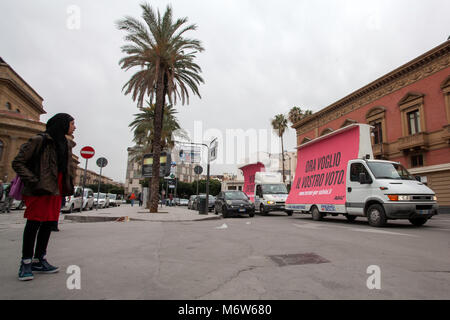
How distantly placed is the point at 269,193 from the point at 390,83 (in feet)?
65.0

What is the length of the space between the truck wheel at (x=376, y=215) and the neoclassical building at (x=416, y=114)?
18358mm

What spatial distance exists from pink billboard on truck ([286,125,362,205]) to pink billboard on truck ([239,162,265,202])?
6678 millimetres

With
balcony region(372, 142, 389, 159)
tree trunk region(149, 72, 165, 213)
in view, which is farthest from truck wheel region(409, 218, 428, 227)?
balcony region(372, 142, 389, 159)

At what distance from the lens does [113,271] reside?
3314 millimetres

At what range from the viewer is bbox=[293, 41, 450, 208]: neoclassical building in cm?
2292

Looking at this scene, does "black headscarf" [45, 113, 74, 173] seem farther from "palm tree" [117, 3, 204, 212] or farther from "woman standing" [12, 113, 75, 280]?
"palm tree" [117, 3, 204, 212]

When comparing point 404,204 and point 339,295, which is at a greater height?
point 404,204

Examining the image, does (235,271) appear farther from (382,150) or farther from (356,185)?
(382,150)

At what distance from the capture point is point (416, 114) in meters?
25.8

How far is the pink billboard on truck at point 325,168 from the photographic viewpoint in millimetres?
10477

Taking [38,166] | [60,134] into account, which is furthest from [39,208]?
[60,134]

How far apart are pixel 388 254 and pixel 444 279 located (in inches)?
54.0
